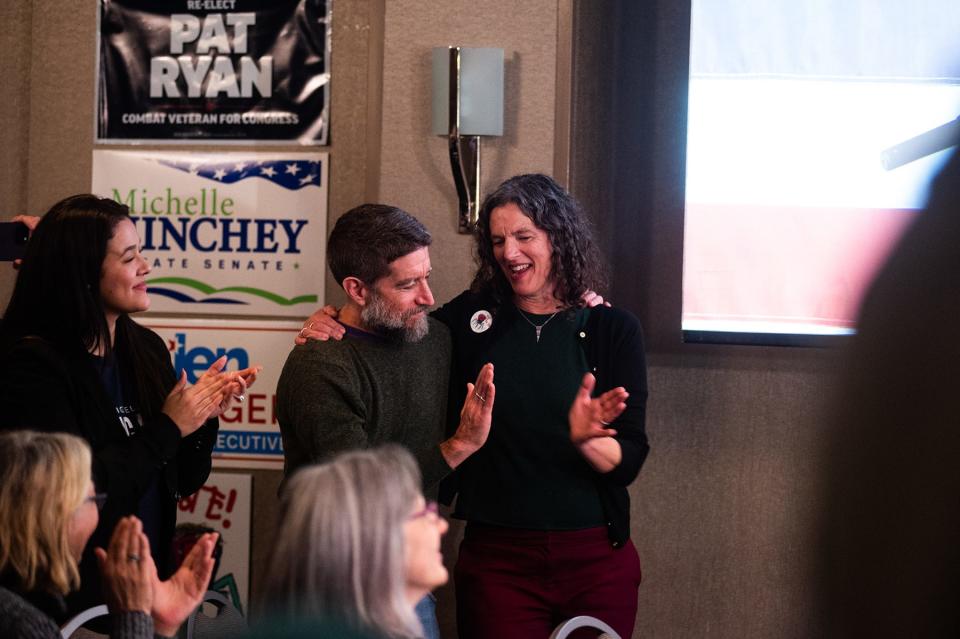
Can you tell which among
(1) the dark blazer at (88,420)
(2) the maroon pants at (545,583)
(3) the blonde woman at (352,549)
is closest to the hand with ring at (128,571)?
(3) the blonde woman at (352,549)

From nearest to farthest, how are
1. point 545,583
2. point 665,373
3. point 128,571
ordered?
point 128,571 < point 545,583 < point 665,373

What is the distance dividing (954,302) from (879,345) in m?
0.08

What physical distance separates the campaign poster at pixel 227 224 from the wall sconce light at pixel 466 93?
0.68 meters

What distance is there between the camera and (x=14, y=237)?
131 inches

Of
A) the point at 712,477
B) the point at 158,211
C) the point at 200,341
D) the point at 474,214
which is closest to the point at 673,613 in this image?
the point at 712,477

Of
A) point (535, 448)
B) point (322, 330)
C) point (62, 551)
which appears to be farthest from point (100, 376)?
point (535, 448)

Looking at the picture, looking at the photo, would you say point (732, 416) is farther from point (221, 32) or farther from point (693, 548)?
point (221, 32)

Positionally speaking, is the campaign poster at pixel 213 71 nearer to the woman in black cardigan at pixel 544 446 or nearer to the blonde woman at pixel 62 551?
the woman in black cardigan at pixel 544 446

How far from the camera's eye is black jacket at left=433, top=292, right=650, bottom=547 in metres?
2.94

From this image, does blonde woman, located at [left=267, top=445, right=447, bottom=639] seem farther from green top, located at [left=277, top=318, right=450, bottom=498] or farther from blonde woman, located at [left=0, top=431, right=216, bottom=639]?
green top, located at [left=277, top=318, right=450, bottom=498]

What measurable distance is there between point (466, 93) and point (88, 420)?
155cm

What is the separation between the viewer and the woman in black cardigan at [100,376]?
2.62 m

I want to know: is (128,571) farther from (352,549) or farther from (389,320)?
(389,320)

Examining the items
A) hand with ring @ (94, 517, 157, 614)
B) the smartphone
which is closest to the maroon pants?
hand with ring @ (94, 517, 157, 614)
